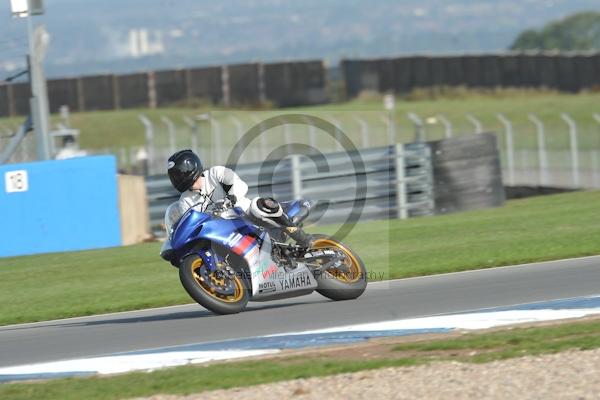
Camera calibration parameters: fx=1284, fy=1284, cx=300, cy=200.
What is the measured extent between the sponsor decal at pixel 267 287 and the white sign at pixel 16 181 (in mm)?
8506

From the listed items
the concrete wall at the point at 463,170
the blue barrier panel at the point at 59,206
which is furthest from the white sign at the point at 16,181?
the concrete wall at the point at 463,170

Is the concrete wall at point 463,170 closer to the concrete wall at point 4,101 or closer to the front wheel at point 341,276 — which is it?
the concrete wall at point 4,101

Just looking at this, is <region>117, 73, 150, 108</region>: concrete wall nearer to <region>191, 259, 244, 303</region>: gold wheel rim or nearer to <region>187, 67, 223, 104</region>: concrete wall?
<region>187, 67, 223, 104</region>: concrete wall

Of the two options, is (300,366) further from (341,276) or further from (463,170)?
(463,170)

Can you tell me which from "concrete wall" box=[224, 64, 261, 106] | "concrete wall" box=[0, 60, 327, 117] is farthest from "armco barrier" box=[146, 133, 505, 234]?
"concrete wall" box=[224, 64, 261, 106]

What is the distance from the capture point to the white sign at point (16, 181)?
18234 mm

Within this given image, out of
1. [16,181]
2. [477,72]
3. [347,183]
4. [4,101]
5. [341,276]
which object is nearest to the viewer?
[341,276]

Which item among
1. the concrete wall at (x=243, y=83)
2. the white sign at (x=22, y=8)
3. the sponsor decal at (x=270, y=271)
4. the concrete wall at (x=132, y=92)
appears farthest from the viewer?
the concrete wall at (x=132, y=92)

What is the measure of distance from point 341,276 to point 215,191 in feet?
4.42

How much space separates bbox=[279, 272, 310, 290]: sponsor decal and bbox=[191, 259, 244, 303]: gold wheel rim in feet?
1.13

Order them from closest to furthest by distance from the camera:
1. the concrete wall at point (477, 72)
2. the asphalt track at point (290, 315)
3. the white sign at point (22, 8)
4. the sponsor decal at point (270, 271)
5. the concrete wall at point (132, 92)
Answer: the asphalt track at point (290, 315)
the sponsor decal at point (270, 271)
the white sign at point (22, 8)
the concrete wall at point (477, 72)
the concrete wall at point (132, 92)

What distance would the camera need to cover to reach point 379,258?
14797 millimetres

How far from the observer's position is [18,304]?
13266 mm

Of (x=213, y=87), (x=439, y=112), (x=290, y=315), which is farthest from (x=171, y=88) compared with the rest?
(x=290, y=315)
